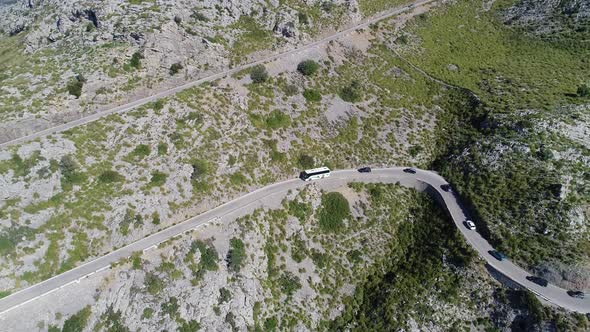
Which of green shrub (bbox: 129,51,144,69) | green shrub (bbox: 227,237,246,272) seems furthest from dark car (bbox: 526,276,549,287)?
green shrub (bbox: 129,51,144,69)

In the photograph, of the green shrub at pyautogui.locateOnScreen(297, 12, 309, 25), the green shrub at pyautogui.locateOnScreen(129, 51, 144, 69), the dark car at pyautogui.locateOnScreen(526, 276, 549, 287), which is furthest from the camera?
the green shrub at pyautogui.locateOnScreen(297, 12, 309, 25)

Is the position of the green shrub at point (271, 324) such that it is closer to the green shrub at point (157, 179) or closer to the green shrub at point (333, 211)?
the green shrub at point (333, 211)

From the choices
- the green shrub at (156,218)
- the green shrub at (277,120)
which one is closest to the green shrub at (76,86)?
the green shrub at (156,218)

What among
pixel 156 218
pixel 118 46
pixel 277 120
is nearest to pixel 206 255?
pixel 156 218

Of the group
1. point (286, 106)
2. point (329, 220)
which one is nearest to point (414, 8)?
point (286, 106)

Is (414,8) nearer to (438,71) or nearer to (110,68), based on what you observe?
(438,71)

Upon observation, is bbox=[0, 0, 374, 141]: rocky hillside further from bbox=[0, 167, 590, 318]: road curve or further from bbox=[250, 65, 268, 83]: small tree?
bbox=[0, 167, 590, 318]: road curve
